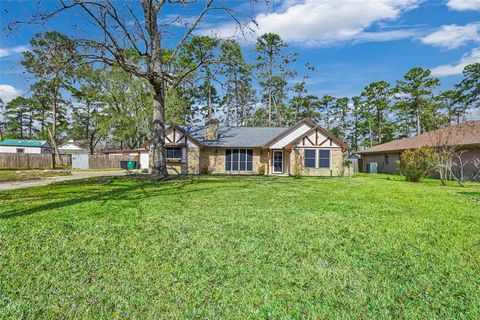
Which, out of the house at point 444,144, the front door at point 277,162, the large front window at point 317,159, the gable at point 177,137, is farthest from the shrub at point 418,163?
the gable at point 177,137

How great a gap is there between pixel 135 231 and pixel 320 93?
48.5 m

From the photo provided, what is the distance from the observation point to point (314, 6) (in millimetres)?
11977

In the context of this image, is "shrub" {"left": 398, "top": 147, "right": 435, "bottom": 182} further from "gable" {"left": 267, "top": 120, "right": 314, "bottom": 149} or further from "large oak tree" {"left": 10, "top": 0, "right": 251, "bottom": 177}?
"large oak tree" {"left": 10, "top": 0, "right": 251, "bottom": 177}

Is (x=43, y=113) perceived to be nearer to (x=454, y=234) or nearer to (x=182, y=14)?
(x=182, y=14)

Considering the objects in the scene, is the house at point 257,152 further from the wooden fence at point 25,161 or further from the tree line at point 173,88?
the wooden fence at point 25,161

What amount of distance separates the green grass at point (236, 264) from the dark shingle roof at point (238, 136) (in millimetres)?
15930

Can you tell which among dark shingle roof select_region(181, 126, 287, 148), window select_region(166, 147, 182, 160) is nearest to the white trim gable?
dark shingle roof select_region(181, 126, 287, 148)

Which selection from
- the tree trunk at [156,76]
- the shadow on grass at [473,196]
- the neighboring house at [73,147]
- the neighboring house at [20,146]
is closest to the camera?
the shadow on grass at [473,196]

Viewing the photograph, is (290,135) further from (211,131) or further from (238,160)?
(211,131)

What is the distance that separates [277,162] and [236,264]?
1901cm

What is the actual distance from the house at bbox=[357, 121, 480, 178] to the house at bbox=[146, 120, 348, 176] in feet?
20.2

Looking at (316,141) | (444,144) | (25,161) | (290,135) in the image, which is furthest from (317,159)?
(25,161)

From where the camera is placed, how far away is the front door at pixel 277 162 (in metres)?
22.2

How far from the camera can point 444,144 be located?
1520 centimetres
